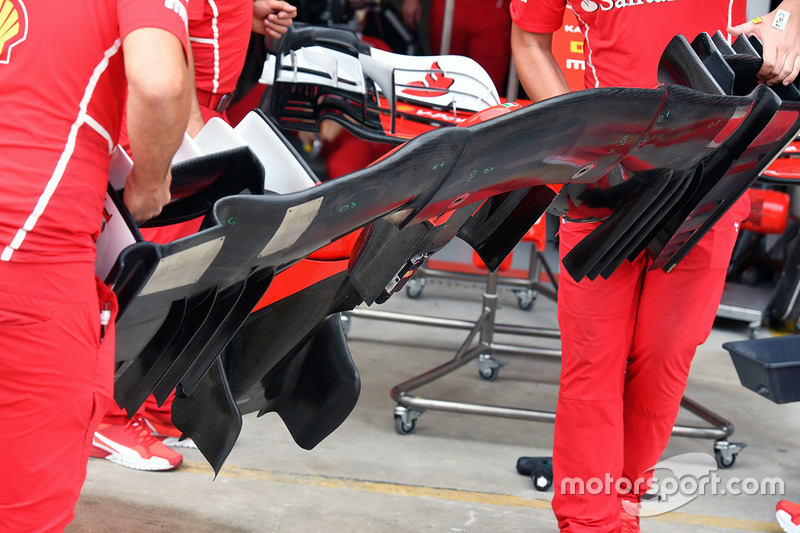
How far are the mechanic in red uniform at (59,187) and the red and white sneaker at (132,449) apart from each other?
1328 millimetres

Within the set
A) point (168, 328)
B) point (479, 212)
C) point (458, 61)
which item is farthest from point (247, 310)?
point (458, 61)

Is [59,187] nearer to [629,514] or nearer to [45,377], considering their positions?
[45,377]

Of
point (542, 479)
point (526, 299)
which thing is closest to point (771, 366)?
point (542, 479)

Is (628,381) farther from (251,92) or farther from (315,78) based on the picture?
(251,92)

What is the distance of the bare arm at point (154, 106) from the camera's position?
1230mm

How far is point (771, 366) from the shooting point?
2.36m

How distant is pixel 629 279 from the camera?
2078mm

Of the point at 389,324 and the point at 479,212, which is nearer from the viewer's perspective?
the point at 479,212

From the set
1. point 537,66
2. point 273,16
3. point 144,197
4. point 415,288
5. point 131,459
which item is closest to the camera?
point 144,197

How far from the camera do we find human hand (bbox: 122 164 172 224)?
1.36 m

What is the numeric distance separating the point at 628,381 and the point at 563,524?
417mm

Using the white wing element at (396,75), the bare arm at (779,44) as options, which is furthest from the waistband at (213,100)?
the bare arm at (779,44)

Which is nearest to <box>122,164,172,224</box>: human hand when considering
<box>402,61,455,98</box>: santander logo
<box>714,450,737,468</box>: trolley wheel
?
<box>402,61,455,98</box>: santander logo

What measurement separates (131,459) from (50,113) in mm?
1629
